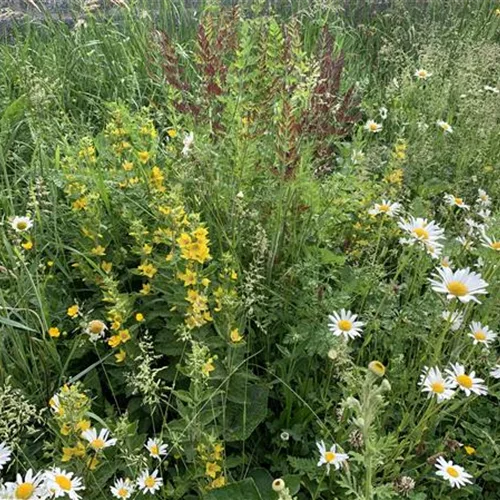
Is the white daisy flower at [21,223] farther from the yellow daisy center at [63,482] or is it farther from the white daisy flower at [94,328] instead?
the yellow daisy center at [63,482]

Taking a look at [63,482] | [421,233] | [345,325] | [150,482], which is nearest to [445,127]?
[421,233]

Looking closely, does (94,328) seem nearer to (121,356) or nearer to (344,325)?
(121,356)

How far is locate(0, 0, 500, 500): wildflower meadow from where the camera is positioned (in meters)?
A: 1.47

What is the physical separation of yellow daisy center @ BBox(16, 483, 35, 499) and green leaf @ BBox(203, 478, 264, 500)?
364mm

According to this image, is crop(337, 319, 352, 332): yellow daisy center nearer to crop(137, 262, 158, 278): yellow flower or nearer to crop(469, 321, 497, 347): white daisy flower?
crop(469, 321, 497, 347): white daisy flower

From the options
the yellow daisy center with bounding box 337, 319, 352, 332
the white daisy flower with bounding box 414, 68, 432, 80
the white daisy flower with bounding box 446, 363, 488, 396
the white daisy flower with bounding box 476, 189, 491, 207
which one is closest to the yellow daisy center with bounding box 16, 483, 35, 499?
the yellow daisy center with bounding box 337, 319, 352, 332

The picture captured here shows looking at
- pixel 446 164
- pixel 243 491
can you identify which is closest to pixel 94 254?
pixel 243 491

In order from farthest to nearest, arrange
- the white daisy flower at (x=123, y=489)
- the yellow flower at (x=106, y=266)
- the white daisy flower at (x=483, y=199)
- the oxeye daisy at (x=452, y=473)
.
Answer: the white daisy flower at (x=483, y=199) → the yellow flower at (x=106, y=266) → the oxeye daisy at (x=452, y=473) → the white daisy flower at (x=123, y=489)

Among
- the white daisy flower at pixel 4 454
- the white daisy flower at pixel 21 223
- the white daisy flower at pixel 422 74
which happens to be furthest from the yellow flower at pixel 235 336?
the white daisy flower at pixel 422 74

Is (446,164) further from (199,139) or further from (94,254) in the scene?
(94,254)

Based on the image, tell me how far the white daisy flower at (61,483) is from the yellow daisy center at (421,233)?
0.97 metres

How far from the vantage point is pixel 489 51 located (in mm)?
2861

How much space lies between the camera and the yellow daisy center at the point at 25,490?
48.8 inches

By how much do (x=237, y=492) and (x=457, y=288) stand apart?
0.64 metres
